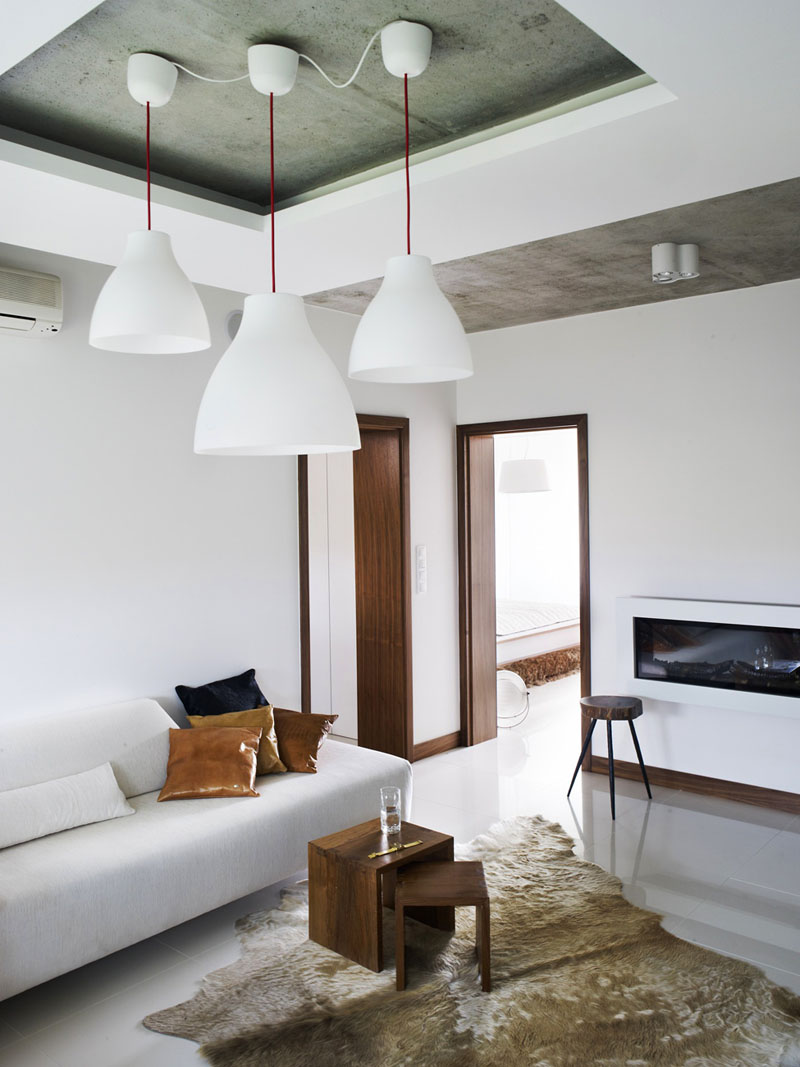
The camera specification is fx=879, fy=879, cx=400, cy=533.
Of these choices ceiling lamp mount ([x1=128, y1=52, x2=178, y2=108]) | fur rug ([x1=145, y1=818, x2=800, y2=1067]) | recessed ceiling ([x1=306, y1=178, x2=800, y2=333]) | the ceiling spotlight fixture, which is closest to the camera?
ceiling lamp mount ([x1=128, y1=52, x2=178, y2=108])

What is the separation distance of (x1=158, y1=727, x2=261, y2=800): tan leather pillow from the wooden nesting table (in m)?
0.55

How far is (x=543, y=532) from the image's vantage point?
9625mm

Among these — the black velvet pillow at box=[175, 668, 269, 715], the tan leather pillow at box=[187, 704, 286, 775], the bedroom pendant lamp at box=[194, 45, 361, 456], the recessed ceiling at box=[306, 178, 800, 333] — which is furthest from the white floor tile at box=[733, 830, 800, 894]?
the bedroom pendant lamp at box=[194, 45, 361, 456]

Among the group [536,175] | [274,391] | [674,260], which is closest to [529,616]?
[674,260]

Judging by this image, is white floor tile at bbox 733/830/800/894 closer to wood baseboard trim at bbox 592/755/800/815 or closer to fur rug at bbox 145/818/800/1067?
wood baseboard trim at bbox 592/755/800/815

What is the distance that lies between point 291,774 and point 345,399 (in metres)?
2.31

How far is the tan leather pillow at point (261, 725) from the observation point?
12.5 ft

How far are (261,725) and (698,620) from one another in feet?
7.81

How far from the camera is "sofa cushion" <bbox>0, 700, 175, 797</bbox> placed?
10.9ft

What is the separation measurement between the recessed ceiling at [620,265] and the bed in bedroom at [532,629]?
3.05 meters

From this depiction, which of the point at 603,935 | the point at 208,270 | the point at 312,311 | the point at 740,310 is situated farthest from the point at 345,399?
the point at 740,310

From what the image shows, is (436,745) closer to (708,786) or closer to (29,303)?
(708,786)

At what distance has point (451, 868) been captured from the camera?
3059 millimetres

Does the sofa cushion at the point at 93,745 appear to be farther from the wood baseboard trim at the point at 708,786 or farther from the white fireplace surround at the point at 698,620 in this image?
the wood baseboard trim at the point at 708,786
